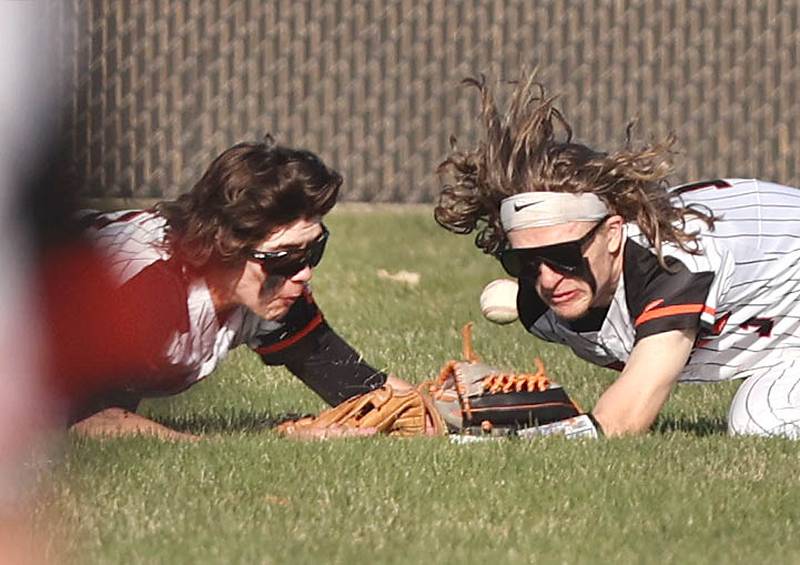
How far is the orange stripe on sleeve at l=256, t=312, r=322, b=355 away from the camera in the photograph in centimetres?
618

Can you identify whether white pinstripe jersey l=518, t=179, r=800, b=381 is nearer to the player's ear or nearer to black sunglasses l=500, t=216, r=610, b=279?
the player's ear

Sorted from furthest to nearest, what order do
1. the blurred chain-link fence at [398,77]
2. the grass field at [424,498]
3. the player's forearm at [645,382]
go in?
the blurred chain-link fence at [398,77], the player's forearm at [645,382], the grass field at [424,498]

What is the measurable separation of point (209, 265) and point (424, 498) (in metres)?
1.39

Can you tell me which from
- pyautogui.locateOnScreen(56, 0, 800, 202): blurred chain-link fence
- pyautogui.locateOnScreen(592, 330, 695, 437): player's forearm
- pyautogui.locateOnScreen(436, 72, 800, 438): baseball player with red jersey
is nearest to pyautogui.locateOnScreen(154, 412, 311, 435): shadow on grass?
pyautogui.locateOnScreen(436, 72, 800, 438): baseball player with red jersey

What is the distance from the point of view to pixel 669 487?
491cm

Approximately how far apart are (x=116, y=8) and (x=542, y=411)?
788cm

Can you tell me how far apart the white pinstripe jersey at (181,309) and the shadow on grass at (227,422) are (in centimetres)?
26

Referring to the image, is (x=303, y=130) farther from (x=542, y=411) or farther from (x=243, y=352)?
(x=542, y=411)

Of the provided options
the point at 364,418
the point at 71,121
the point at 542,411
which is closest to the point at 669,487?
the point at 542,411

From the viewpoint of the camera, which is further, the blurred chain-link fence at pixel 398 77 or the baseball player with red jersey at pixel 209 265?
the blurred chain-link fence at pixel 398 77

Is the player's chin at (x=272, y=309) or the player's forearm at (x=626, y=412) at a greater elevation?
the player's chin at (x=272, y=309)

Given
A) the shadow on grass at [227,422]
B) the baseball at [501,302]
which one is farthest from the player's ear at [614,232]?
the shadow on grass at [227,422]

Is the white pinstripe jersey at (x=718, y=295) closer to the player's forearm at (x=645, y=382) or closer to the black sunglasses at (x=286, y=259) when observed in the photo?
the player's forearm at (x=645, y=382)

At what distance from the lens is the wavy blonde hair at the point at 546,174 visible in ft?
18.7
